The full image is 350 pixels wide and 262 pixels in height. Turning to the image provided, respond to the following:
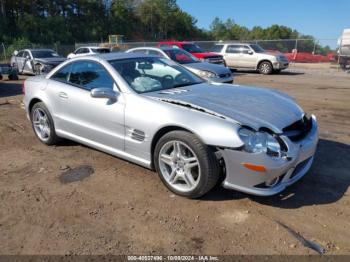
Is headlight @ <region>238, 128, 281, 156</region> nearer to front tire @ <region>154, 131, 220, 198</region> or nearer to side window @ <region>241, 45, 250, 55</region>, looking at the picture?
front tire @ <region>154, 131, 220, 198</region>

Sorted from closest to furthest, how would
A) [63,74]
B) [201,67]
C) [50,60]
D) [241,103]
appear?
[241,103], [63,74], [201,67], [50,60]

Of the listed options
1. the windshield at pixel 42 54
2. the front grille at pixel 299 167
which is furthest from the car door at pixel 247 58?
the front grille at pixel 299 167

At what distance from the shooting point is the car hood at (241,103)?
3562 millimetres

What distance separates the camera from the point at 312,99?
9938 mm

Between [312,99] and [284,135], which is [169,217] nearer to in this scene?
[284,135]

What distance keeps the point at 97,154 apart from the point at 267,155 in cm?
278

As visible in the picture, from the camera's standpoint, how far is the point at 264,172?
3295 millimetres

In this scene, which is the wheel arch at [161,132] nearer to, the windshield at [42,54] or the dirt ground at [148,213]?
the dirt ground at [148,213]

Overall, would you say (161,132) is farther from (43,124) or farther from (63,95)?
(43,124)

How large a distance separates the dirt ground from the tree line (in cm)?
3794

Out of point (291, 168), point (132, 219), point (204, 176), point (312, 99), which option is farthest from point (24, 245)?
point (312, 99)

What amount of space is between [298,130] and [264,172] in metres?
0.85

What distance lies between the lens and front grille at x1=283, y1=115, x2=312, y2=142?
3.67 m

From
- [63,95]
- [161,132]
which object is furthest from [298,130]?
[63,95]
